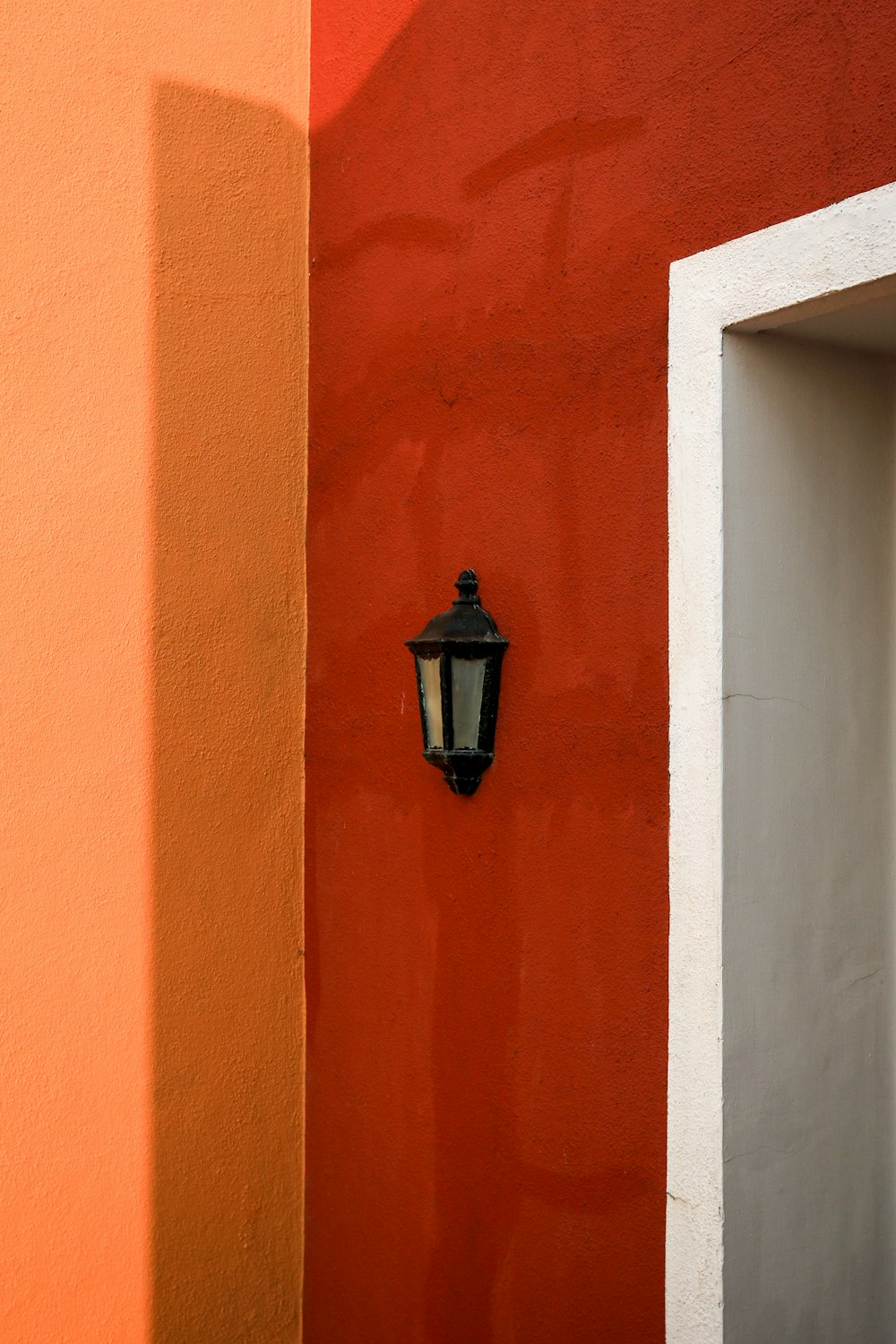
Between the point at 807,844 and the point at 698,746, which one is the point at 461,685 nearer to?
the point at 698,746

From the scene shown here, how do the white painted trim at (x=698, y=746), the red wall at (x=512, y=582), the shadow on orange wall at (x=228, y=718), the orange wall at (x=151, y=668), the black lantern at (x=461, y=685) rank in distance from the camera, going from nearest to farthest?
the white painted trim at (x=698, y=746)
the red wall at (x=512, y=582)
the black lantern at (x=461, y=685)
the orange wall at (x=151, y=668)
the shadow on orange wall at (x=228, y=718)

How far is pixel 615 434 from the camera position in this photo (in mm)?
2309

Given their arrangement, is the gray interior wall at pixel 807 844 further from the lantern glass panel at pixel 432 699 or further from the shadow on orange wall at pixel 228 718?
the shadow on orange wall at pixel 228 718

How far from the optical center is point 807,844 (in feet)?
7.07

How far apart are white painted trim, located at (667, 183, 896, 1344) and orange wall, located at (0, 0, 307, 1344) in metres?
1.27

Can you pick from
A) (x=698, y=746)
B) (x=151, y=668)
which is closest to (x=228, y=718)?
(x=151, y=668)

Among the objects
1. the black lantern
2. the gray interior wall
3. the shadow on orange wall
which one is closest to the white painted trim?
the gray interior wall

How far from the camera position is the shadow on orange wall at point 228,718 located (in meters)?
2.98

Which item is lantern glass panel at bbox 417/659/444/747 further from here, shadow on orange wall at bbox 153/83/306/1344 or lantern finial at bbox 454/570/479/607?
shadow on orange wall at bbox 153/83/306/1344

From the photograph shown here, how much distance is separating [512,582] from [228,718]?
90 cm

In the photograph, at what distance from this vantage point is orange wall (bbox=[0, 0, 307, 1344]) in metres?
2.82

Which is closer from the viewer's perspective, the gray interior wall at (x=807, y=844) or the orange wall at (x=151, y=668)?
the gray interior wall at (x=807, y=844)

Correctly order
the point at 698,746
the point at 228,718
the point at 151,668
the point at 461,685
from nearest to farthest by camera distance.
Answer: the point at 698,746
the point at 461,685
the point at 151,668
the point at 228,718

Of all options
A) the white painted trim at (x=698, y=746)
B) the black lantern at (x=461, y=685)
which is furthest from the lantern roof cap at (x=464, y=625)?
the white painted trim at (x=698, y=746)
